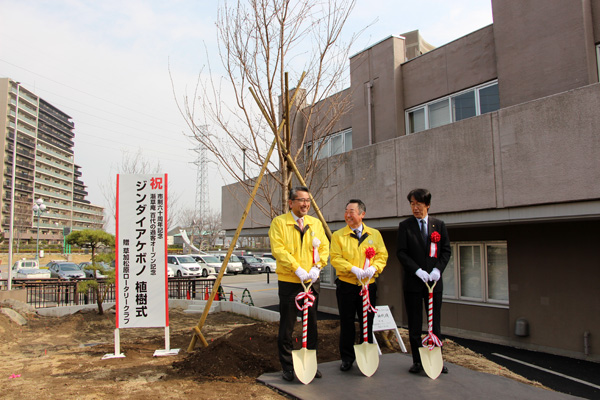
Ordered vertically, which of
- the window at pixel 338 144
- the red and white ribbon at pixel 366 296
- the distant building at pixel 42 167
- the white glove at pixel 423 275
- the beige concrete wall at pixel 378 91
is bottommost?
the red and white ribbon at pixel 366 296

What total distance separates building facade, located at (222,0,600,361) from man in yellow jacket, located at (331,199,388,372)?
364cm

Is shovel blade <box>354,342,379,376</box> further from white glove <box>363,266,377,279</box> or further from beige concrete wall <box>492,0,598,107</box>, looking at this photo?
beige concrete wall <box>492,0,598,107</box>

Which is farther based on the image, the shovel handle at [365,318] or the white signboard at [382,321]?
the white signboard at [382,321]

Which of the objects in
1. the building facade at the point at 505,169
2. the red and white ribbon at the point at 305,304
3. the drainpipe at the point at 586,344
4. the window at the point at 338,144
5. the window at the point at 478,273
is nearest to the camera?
the red and white ribbon at the point at 305,304

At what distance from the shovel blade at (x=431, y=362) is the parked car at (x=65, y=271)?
23968 millimetres

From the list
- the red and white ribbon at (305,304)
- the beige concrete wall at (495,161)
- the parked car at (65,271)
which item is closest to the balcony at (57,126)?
the parked car at (65,271)

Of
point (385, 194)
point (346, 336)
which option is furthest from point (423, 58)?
point (346, 336)

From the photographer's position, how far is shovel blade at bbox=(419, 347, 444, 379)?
417 centimetres

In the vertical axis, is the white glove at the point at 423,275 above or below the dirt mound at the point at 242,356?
above

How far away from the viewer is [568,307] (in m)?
7.55

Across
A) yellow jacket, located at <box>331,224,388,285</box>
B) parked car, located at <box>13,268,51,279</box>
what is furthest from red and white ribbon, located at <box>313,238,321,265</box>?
parked car, located at <box>13,268,51,279</box>

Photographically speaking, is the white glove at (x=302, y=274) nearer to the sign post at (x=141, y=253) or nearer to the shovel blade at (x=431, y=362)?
the shovel blade at (x=431, y=362)

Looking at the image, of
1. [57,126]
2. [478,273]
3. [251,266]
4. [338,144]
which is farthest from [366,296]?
[57,126]

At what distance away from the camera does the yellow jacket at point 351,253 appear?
441 cm
